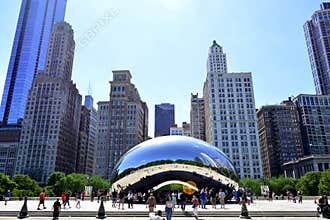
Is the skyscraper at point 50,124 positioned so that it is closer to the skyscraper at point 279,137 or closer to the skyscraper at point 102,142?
the skyscraper at point 102,142

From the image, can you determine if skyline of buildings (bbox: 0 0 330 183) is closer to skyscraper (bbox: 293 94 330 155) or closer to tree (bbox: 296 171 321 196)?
skyscraper (bbox: 293 94 330 155)

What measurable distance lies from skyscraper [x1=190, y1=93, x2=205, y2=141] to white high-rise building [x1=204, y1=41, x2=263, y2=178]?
4552cm

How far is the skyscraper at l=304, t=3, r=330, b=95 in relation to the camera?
150000mm

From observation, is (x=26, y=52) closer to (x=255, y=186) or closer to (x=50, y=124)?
(x=50, y=124)

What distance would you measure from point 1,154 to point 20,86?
4110cm

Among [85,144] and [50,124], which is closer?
[50,124]

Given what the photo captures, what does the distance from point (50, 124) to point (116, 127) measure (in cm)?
3089

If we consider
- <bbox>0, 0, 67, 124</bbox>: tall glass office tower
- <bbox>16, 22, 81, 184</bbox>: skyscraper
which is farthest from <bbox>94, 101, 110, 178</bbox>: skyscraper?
<bbox>0, 0, 67, 124</bbox>: tall glass office tower

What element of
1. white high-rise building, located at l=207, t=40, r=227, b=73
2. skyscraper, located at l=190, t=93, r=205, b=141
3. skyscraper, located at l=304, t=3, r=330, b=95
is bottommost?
skyscraper, located at l=190, t=93, r=205, b=141

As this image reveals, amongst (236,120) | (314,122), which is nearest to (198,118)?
(236,120)

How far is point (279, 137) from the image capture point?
135 m

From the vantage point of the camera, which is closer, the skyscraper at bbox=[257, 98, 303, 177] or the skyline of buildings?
the skyline of buildings

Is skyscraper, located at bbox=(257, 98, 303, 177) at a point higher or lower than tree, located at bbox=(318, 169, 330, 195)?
higher

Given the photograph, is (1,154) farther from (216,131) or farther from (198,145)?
(198,145)
